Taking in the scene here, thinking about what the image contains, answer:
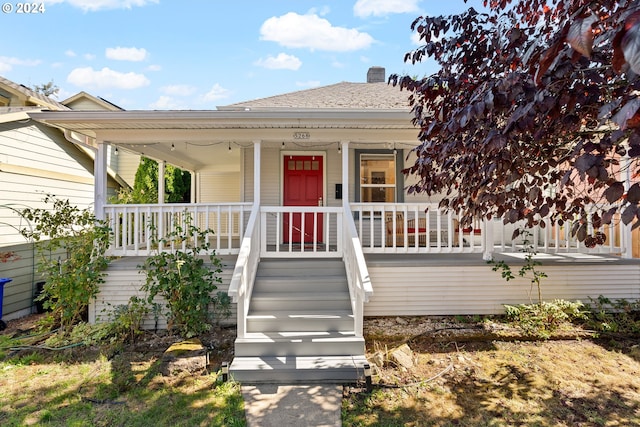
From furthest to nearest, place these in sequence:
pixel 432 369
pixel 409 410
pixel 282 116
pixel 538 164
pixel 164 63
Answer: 1. pixel 164 63
2. pixel 282 116
3. pixel 432 369
4. pixel 409 410
5. pixel 538 164

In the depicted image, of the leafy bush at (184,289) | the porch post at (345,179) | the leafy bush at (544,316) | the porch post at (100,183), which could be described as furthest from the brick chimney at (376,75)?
the leafy bush at (184,289)

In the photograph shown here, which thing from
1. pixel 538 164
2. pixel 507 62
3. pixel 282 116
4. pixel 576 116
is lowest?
pixel 538 164

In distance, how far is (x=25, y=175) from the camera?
6383 mm

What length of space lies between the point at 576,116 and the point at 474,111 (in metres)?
0.67

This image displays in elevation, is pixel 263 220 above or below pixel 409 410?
above

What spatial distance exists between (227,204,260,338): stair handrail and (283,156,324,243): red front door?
2132mm

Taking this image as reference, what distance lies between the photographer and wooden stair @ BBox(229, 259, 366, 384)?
354cm

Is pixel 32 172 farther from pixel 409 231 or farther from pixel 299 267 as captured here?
pixel 409 231

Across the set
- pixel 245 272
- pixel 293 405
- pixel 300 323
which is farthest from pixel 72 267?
pixel 293 405

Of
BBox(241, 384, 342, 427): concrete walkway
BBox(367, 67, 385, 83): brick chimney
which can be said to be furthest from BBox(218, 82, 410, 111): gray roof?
BBox(241, 384, 342, 427): concrete walkway

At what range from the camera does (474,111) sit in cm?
221

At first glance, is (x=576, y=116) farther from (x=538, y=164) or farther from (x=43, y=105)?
(x=43, y=105)

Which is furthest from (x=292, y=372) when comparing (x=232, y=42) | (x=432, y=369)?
(x=232, y=42)

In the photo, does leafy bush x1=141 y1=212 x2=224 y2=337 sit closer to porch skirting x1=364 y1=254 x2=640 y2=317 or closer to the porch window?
porch skirting x1=364 y1=254 x2=640 y2=317
